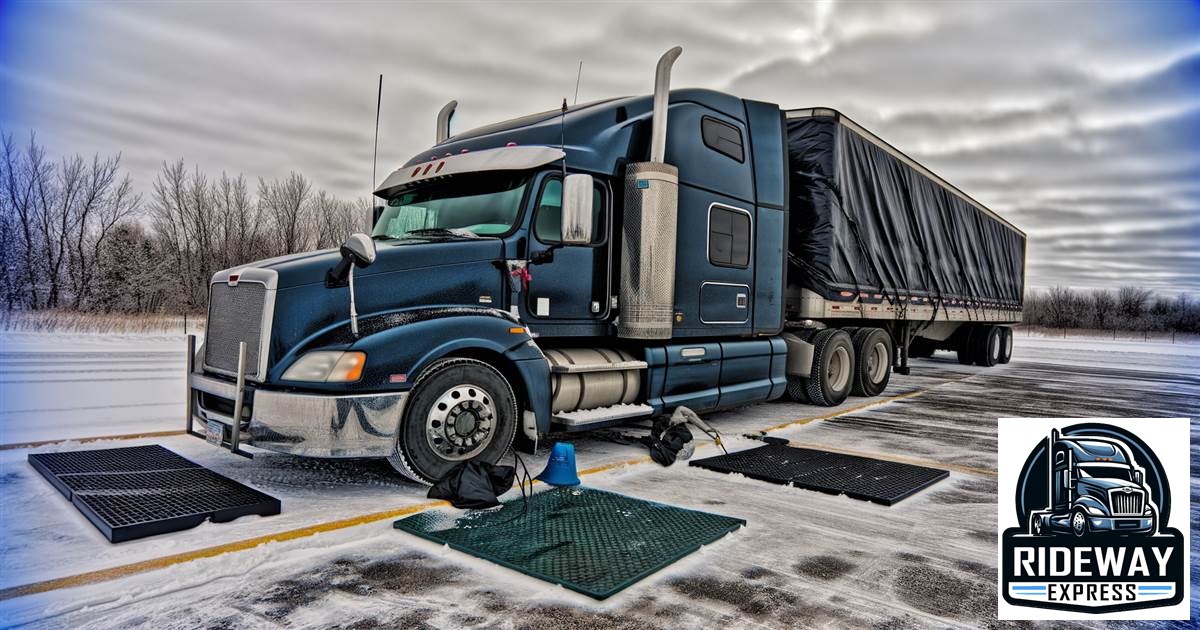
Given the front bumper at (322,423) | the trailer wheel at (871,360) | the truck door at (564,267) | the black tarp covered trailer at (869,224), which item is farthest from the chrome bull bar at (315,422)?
the trailer wheel at (871,360)

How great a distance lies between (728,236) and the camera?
816 centimetres

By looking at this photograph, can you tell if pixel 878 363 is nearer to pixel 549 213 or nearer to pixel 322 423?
pixel 549 213

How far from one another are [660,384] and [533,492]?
7.98 ft

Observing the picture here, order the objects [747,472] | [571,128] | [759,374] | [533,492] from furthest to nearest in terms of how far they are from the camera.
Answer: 1. [759,374]
2. [571,128]
3. [747,472]
4. [533,492]

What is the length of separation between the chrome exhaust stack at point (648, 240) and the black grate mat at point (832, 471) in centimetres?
148

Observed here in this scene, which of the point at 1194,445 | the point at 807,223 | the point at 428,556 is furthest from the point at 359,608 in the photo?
the point at 1194,445

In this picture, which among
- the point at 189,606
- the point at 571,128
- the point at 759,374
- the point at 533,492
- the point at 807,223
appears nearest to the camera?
the point at 189,606

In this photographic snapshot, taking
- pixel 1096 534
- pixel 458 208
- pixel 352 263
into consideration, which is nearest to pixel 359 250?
pixel 352 263

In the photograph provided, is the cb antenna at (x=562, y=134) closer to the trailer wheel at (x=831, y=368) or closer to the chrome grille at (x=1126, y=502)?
the chrome grille at (x=1126, y=502)

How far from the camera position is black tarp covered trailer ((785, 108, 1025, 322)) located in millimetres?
10070

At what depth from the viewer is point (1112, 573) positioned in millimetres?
3453

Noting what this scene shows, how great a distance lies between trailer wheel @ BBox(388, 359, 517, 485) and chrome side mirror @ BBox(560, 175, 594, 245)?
1331mm

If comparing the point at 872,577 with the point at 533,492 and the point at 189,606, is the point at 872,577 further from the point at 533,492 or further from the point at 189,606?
the point at 189,606

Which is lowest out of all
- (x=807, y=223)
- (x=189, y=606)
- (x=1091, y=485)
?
(x=189, y=606)
